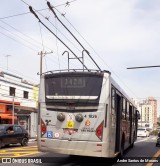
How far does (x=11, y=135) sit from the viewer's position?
931 inches

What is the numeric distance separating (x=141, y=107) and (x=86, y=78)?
12416 cm

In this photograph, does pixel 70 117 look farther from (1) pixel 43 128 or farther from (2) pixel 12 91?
(2) pixel 12 91

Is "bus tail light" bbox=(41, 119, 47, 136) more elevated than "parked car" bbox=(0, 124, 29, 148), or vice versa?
"bus tail light" bbox=(41, 119, 47, 136)

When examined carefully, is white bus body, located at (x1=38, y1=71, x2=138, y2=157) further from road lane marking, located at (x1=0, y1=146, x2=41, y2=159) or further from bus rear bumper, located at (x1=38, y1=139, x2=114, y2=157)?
road lane marking, located at (x1=0, y1=146, x2=41, y2=159)

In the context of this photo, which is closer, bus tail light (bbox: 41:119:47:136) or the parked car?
bus tail light (bbox: 41:119:47:136)

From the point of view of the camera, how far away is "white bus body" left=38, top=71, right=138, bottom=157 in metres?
11.8

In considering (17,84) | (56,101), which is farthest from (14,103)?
(56,101)

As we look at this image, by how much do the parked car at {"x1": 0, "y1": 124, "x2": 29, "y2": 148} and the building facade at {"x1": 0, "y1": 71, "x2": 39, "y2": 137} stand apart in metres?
13.6

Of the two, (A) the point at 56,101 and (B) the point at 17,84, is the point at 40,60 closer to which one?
(B) the point at 17,84

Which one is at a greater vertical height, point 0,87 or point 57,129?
point 0,87

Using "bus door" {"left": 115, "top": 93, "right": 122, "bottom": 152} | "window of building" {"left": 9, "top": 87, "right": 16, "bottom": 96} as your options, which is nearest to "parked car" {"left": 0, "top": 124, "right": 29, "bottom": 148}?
"bus door" {"left": 115, "top": 93, "right": 122, "bottom": 152}

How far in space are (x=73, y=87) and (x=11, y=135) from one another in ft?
40.9

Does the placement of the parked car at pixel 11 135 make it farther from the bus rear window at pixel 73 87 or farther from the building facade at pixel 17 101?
the building facade at pixel 17 101

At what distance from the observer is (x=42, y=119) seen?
41.1ft
